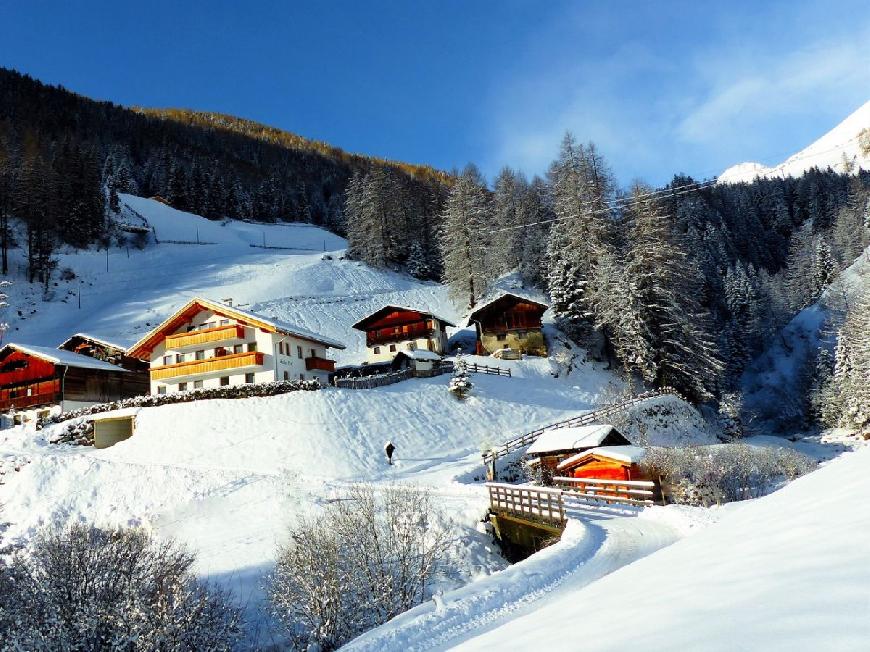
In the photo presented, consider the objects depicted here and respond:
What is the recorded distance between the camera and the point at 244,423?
120 ft

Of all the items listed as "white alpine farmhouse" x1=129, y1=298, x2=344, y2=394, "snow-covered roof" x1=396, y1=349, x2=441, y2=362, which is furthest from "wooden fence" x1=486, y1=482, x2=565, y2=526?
"snow-covered roof" x1=396, y1=349, x2=441, y2=362

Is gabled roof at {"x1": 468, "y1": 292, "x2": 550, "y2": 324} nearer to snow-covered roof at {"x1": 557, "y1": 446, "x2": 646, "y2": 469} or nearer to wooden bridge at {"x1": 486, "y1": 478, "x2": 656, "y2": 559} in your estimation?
snow-covered roof at {"x1": 557, "y1": 446, "x2": 646, "y2": 469}

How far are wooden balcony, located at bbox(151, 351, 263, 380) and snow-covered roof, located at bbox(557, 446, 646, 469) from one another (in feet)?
82.9

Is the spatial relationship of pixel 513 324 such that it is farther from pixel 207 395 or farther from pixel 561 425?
pixel 207 395

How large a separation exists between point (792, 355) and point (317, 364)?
60635mm

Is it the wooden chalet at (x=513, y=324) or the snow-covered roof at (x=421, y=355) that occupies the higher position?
the wooden chalet at (x=513, y=324)

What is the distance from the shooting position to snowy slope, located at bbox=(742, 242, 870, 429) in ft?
202

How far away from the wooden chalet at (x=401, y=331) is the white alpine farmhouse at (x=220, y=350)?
10.8m

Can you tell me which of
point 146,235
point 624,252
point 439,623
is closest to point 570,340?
point 624,252

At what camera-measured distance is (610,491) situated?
2528 centimetres

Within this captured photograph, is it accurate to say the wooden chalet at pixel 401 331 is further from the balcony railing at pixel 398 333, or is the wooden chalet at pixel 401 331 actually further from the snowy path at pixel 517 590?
the snowy path at pixel 517 590

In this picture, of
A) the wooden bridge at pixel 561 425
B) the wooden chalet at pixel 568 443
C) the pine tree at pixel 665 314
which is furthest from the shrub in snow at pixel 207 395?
the pine tree at pixel 665 314

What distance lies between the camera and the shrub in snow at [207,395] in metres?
38.9

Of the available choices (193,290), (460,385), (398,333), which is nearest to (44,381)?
(193,290)
